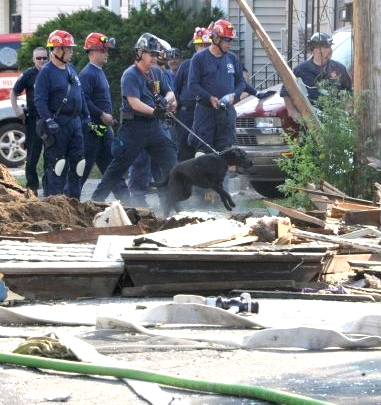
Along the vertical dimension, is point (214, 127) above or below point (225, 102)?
below

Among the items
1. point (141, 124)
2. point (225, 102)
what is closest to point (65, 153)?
point (141, 124)

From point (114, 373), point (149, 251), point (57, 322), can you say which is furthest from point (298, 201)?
point (114, 373)

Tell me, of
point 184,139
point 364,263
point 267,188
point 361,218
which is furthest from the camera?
point 184,139

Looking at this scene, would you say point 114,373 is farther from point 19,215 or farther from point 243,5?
point 243,5

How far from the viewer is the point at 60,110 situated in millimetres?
14227

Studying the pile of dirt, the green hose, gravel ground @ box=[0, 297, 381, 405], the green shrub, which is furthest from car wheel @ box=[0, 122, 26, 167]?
the green hose

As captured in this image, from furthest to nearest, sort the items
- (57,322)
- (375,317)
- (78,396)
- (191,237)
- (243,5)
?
(243,5) < (191,237) < (57,322) < (375,317) < (78,396)

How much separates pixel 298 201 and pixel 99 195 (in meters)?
3.07

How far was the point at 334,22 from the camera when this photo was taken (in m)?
23.8

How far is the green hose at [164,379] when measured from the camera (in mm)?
5305

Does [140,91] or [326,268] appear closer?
[326,268]

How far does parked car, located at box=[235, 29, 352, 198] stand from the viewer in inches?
616

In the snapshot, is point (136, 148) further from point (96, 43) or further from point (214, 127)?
point (96, 43)

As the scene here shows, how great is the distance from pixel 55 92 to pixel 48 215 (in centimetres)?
327
